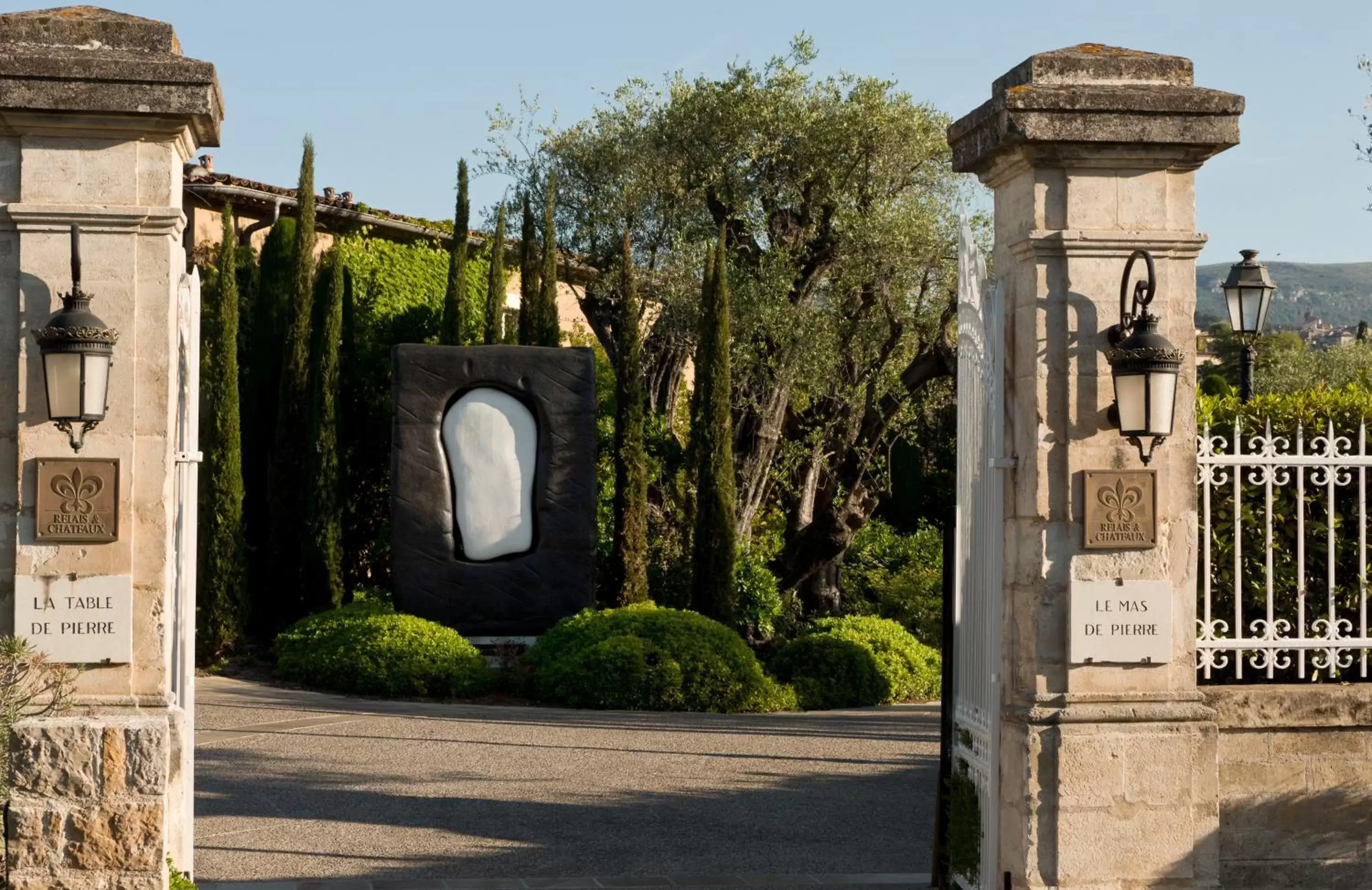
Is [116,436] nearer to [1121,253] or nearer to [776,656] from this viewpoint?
[1121,253]

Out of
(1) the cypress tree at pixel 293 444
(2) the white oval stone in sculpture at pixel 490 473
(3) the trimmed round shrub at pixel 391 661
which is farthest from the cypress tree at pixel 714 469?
(1) the cypress tree at pixel 293 444

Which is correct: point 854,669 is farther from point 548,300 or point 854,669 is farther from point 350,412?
point 350,412

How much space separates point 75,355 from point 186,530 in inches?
39.0

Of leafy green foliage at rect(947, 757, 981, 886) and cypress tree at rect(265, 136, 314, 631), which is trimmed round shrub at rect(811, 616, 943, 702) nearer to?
cypress tree at rect(265, 136, 314, 631)

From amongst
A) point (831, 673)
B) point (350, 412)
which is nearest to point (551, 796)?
point (831, 673)

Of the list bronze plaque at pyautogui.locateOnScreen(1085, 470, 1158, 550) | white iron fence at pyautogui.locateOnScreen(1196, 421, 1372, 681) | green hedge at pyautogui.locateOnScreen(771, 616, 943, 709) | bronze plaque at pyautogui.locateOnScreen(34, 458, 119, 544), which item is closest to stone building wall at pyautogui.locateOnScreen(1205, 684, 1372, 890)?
white iron fence at pyautogui.locateOnScreen(1196, 421, 1372, 681)

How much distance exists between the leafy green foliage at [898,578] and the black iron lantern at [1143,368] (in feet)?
41.9

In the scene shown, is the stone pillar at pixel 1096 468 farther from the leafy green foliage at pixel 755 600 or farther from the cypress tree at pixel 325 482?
the cypress tree at pixel 325 482

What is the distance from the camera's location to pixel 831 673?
49.2 feet

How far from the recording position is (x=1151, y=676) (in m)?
6.29

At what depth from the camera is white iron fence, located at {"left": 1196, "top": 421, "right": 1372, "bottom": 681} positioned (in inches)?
257

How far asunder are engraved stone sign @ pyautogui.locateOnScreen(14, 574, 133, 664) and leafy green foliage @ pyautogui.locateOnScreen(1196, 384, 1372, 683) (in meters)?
4.45

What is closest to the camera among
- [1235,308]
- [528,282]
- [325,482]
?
[1235,308]

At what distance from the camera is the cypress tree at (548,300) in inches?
763
